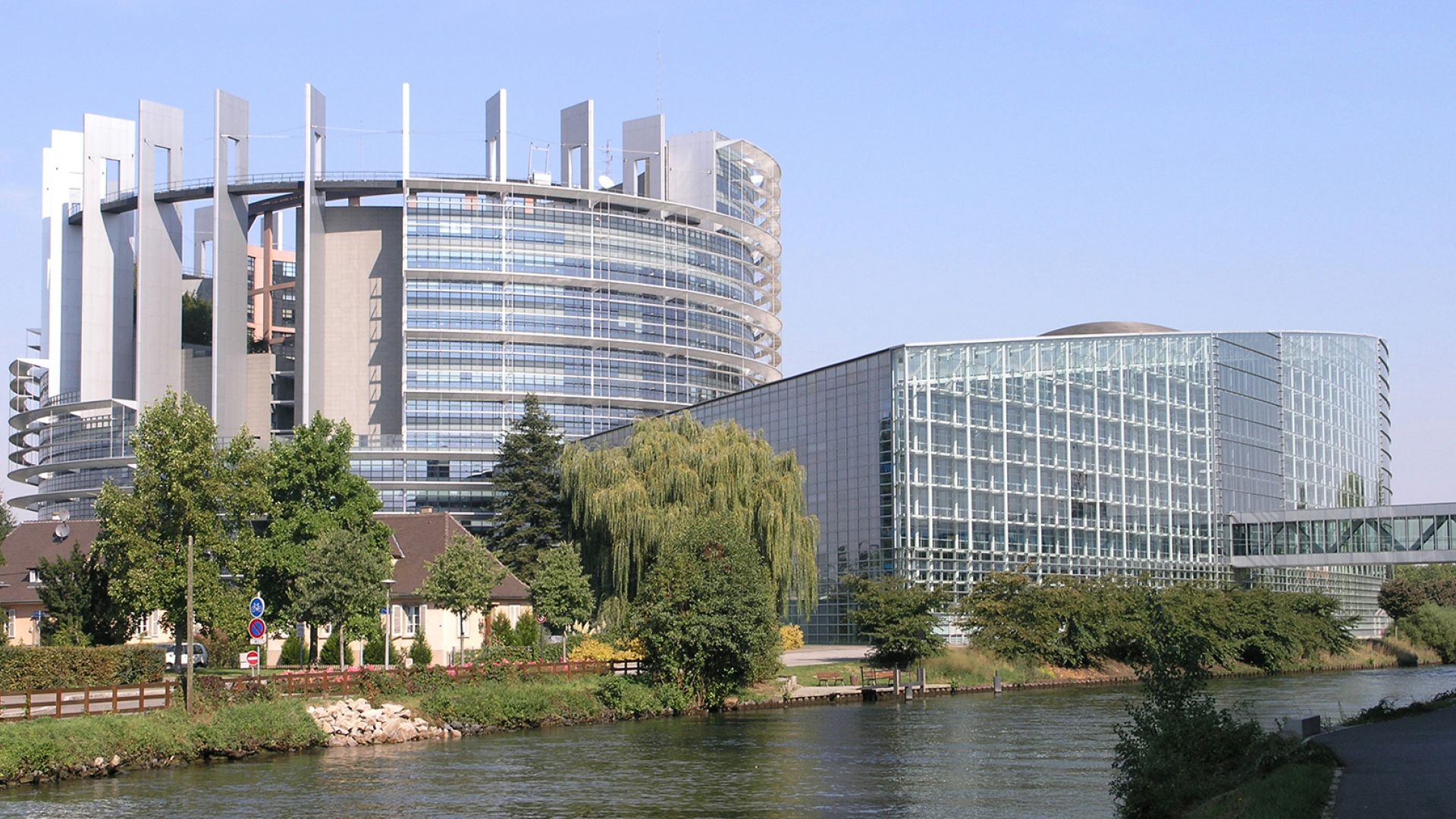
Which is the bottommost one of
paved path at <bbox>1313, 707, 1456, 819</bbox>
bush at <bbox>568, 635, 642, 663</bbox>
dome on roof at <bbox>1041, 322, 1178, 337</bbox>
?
bush at <bbox>568, 635, 642, 663</bbox>

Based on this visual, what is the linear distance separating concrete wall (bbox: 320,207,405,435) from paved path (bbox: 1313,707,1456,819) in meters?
111

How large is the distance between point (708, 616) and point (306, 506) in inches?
784

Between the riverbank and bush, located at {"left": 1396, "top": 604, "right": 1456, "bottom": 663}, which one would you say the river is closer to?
the riverbank

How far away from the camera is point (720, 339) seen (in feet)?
474

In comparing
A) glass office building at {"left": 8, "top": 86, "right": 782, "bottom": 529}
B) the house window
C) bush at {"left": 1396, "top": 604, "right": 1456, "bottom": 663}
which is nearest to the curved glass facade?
glass office building at {"left": 8, "top": 86, "right": 782, "bottom": 529}

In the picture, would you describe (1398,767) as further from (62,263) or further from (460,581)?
(62,263)

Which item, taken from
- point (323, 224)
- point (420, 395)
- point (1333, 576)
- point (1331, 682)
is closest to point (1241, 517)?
point (1333, 576)

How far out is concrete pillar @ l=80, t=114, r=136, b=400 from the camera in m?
140

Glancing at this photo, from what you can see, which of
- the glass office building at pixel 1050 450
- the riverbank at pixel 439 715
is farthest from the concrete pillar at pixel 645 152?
the riverbank at pixel 439 715

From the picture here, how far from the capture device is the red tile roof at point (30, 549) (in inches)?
2992

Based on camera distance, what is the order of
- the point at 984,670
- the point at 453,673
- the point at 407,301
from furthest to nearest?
the point at 407,301 < the point at 984,670 < the point at 453,673

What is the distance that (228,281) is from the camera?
132750mm

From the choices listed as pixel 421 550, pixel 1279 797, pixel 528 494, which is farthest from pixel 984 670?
pixel 1279 797

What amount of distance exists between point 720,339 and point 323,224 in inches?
1517
